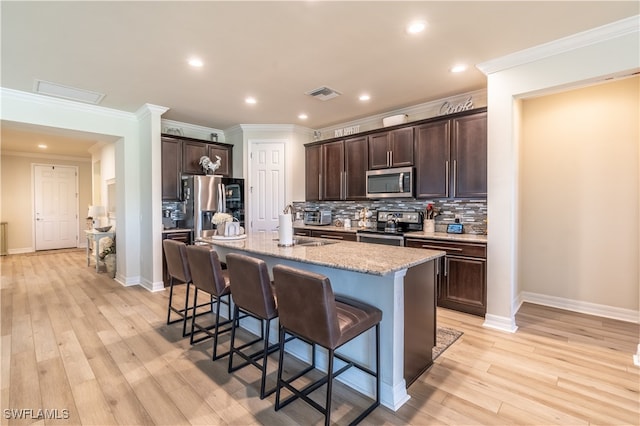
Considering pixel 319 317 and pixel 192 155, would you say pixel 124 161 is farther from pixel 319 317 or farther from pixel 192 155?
pixel 319 317

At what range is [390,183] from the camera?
4.29 metres

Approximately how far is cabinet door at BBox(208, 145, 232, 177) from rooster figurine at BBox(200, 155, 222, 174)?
0.11 meters

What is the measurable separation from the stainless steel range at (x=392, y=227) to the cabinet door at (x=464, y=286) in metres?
0.67

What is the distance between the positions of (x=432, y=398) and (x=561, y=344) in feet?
5.29

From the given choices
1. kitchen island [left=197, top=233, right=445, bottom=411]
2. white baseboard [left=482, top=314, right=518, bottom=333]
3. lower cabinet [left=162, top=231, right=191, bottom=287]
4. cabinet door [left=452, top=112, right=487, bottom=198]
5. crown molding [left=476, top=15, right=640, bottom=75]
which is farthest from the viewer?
lower cabinet [left=162, top=231, right=191, bottom=287]

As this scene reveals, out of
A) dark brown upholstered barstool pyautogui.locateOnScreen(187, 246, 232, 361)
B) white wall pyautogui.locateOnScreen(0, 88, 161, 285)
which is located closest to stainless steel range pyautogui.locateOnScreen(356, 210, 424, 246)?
dark brown upholstered barstool pyautogui.locateOnScreen(187, 246, 232, 361)

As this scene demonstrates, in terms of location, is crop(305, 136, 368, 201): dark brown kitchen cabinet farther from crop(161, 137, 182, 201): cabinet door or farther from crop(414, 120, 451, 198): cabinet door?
crop(161, 137, 182, 201): cabinet door

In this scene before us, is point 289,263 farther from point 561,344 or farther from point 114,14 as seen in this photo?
point 561,344

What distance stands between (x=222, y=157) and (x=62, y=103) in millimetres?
2310

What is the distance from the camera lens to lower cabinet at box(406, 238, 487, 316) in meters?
3.28

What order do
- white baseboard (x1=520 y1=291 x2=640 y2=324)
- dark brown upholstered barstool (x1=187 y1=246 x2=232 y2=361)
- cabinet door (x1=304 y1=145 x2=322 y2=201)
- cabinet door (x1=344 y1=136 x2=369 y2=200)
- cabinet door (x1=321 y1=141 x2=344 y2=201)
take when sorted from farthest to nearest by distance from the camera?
cabinet door (x1=304 y1=145 x2=322 y2=201) → cabinet door (x1=321 y1=141 x2=344 y2=201) → cabinet door (x1=344 y1=136 x2=369 y2=200) → white baseboard (x1=520 y1=291 x2=640 y2=324) → dark brown upholstered barstool (x1=187 y1=246 x2=232 y2=361)

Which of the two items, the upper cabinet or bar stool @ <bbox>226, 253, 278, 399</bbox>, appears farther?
the upper cabinet

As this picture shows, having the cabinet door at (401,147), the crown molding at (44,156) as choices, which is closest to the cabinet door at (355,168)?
the cabinet door at (401,147)

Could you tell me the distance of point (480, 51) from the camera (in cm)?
284
